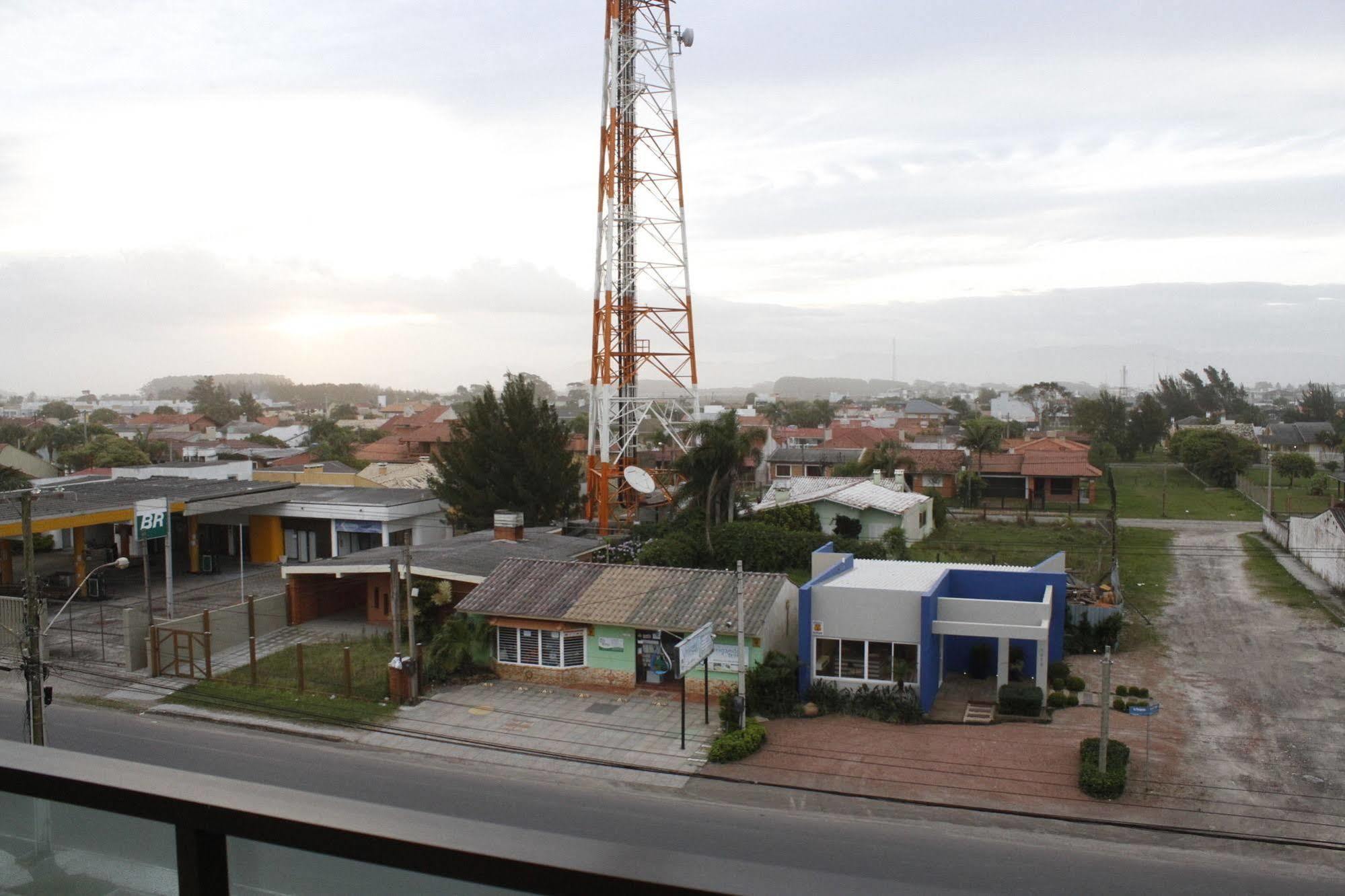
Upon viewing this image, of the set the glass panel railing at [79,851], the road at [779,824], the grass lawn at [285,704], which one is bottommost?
the grass lawn at [285,704]

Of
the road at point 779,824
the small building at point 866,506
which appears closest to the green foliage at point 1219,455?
the small building at point 866,506

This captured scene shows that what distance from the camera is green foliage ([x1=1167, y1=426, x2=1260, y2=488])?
2312 inches

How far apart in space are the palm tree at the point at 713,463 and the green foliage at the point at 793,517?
11.8ft

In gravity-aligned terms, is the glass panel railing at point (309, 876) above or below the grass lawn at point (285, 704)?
above

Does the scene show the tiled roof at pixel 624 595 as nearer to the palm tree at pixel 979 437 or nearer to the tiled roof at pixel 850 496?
the tiled roof at pixel 850 496

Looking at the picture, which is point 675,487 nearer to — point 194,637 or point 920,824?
point 194,637

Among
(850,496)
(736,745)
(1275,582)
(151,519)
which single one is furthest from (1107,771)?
(151,519)

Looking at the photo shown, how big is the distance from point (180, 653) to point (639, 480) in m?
15.4

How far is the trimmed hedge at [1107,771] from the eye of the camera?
15.3 meters

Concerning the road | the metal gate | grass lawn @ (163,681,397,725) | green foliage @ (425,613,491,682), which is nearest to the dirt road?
the road

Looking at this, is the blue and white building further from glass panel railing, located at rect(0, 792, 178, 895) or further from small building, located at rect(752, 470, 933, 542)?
glass panel railing, located at rect(0, 792, 178, 895)

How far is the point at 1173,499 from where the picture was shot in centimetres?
5331

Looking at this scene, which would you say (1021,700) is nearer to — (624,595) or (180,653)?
(624,595)

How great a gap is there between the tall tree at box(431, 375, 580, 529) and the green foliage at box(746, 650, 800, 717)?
1847 centimetres
